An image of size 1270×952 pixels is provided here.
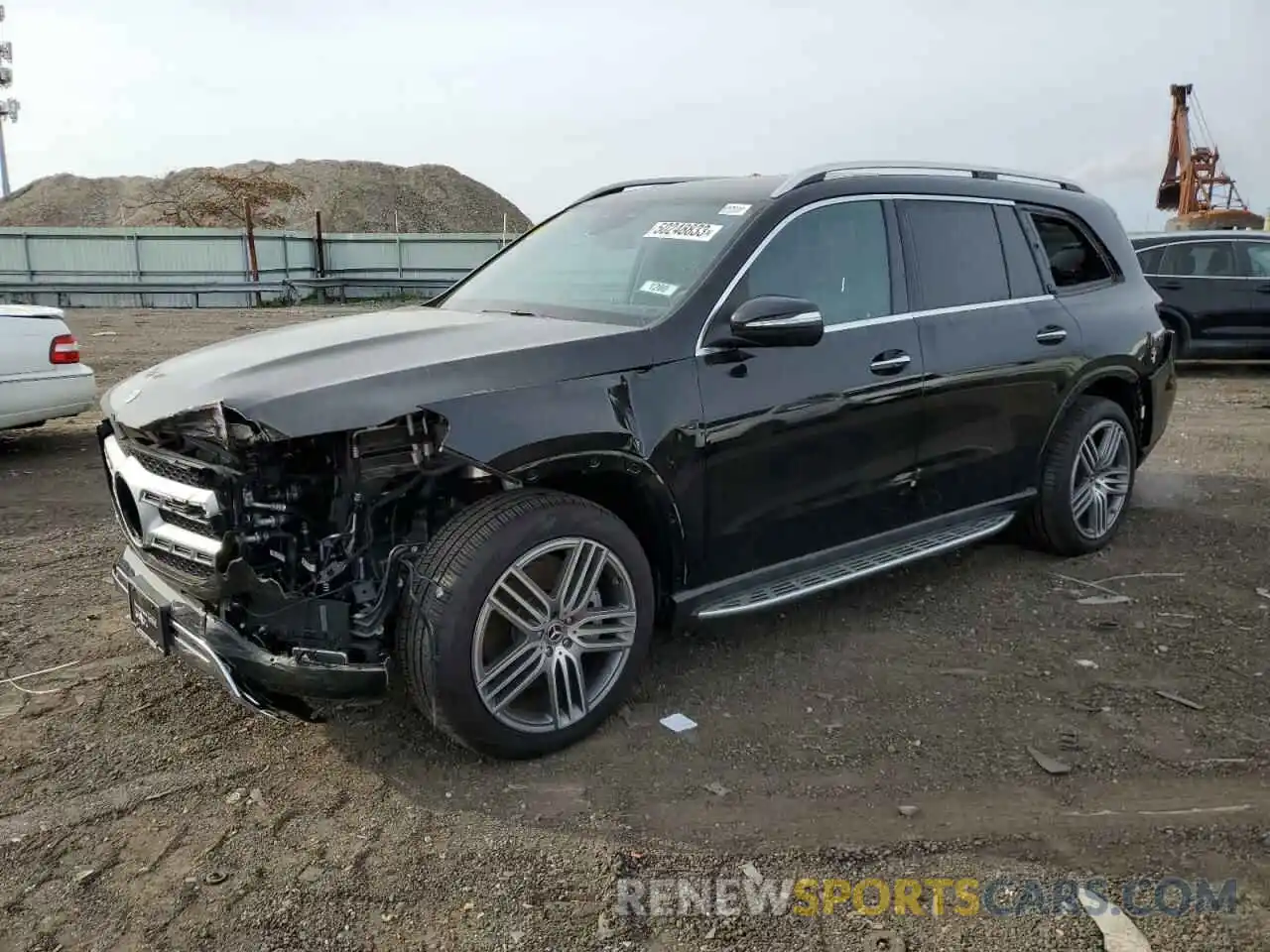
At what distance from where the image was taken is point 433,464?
3156 millimetres

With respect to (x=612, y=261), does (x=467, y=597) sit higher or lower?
lower

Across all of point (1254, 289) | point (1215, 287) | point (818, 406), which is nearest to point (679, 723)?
point (818, 406)

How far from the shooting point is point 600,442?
11.1 feet

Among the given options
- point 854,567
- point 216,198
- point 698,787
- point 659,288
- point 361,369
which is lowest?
point 698,787

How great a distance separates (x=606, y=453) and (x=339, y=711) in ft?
3.97

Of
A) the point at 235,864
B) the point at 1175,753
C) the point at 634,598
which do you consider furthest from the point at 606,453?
the point at 1175,753

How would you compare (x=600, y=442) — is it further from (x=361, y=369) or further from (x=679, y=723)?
(x=679, y=723)

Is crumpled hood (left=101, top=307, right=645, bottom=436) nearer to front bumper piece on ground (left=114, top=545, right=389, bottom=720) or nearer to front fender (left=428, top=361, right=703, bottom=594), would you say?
Answer: front fender (left=428, top=361, right=703, bottom=594)

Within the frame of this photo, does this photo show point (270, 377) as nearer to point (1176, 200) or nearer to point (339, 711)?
point (339, 711)

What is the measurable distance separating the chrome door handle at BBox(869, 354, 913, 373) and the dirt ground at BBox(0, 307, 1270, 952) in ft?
3.71

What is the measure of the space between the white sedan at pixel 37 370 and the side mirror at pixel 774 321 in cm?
595

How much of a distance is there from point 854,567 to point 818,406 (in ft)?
2.32

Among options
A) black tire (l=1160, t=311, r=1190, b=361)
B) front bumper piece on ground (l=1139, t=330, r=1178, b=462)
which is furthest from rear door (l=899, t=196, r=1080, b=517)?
black tire (l=1160, t=311, r=1190, b=361)

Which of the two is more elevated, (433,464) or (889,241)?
(889,241)
